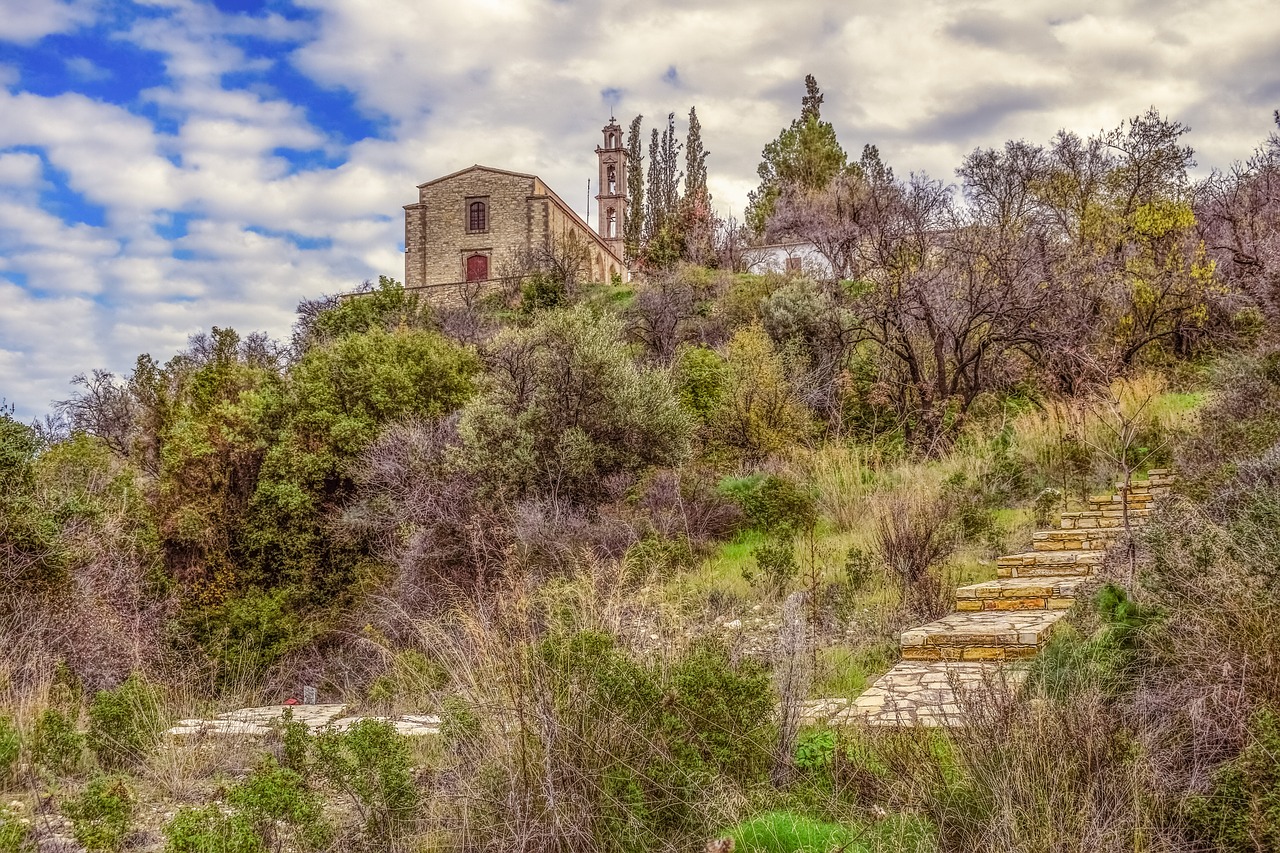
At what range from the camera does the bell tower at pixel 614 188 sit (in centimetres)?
4603


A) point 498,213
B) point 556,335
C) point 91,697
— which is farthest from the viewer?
point 498,213

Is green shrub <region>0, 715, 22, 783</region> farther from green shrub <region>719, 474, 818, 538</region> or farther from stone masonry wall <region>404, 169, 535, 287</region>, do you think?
stone masonry wall <region>404, 169, 535, 287</region>

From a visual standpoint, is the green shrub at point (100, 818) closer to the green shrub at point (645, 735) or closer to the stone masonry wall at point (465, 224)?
the green shrub at point (645, 735)

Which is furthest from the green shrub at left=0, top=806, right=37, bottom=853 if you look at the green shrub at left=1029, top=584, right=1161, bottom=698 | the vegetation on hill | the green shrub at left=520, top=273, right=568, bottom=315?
the green shrub at left=520, top=273, right=568, bottom=315

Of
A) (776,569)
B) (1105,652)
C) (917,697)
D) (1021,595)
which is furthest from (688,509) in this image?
(1105,652)

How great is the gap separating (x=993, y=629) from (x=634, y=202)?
44.1 metres

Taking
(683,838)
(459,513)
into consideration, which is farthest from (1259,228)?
(683,838)

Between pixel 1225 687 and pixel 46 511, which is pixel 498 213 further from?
pixel 1225 687

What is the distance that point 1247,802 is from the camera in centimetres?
298

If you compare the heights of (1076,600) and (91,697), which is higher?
(1076,600)

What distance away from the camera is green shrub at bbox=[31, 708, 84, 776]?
4.62m

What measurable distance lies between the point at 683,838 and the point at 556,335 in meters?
9.66

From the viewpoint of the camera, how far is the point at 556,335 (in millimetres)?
12422

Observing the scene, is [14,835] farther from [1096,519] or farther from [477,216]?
[477,216]
